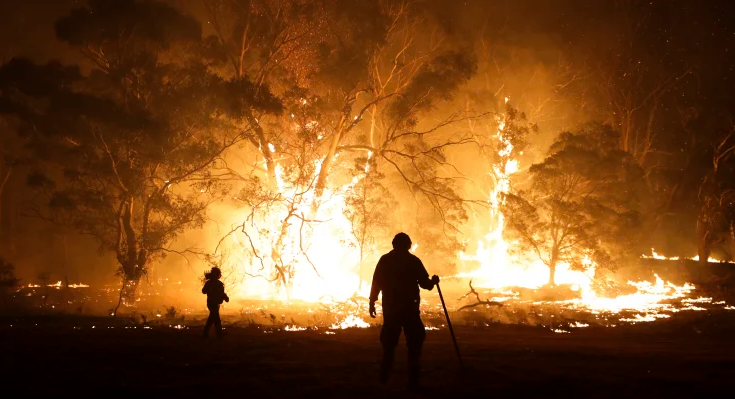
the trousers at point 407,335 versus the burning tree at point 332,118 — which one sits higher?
the burning tree at point 332,118

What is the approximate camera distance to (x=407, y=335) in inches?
282

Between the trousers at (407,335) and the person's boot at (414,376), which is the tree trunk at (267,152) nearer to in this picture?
the trousers at (407,335)

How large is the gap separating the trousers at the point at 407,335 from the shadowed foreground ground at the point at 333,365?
0.86ft

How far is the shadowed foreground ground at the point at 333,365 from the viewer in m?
7.07

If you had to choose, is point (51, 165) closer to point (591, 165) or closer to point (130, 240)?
point (130, 240)

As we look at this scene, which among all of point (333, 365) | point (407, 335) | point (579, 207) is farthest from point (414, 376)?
point (579, 207)

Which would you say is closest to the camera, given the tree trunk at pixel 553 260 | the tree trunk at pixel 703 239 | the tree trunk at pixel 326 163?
the tree trunk at pixel 326 163

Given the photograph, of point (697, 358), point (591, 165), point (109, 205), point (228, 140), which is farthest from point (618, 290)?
point (109, 205)

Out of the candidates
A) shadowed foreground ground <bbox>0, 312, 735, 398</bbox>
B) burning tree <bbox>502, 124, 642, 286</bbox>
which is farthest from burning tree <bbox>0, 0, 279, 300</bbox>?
burning tree <bbox>502, 124, 642, 286</bbox>

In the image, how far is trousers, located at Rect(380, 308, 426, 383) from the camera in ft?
23.3

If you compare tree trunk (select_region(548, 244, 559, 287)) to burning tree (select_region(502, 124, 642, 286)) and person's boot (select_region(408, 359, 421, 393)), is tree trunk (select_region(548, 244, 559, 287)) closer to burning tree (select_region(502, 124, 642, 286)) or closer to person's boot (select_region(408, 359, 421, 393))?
burning tree (select_region(502, 124, 642, 286))

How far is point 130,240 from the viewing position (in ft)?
73.4

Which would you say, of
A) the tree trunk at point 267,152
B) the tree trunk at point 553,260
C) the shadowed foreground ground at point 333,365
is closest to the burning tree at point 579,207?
the tree trunk at point 553,260

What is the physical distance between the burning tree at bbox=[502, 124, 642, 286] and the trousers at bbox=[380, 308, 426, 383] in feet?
71.2
